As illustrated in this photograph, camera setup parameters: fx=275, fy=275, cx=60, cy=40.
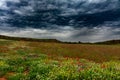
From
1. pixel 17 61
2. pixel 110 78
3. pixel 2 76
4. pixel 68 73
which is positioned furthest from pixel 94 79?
pixel 17 61

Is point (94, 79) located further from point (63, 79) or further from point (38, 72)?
point (38, 72)

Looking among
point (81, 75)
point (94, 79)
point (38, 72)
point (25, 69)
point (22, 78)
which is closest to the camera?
point (94, 79)

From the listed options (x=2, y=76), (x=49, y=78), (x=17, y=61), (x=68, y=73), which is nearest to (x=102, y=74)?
(x=68, y=73)

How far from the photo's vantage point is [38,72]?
18938 mm

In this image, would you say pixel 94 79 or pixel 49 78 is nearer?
pixel 94 79

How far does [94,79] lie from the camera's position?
15156 millimetres

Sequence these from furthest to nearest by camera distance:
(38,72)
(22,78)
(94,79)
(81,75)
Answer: (38,72), (22,78), (81,75), (94,79)

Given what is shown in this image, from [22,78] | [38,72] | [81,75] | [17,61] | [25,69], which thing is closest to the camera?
[81,75]

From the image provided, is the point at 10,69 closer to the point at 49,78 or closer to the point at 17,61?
the point at 17,61

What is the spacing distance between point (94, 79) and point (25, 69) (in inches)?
326

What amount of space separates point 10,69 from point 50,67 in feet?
13.8

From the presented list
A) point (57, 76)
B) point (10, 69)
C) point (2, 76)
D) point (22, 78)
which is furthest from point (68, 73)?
point (10, 69)

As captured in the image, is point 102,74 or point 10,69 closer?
point 102,74

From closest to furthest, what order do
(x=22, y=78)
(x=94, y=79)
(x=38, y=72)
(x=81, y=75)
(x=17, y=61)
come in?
(x=94, y=79), (x=81, y=75), (x=22, y=78), (x=38, y=72), (x=17, y=61)
